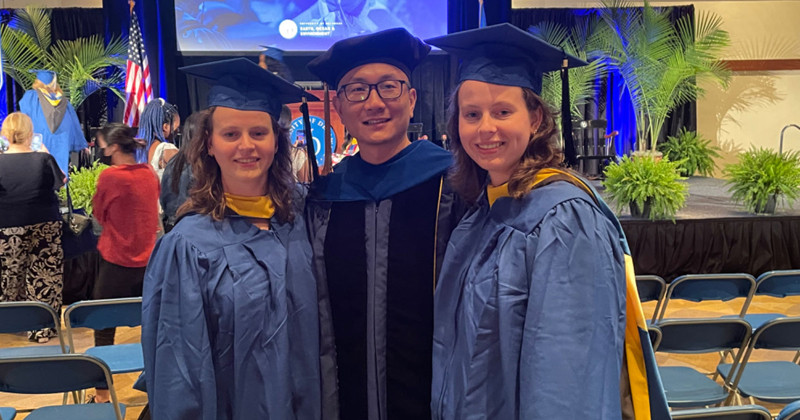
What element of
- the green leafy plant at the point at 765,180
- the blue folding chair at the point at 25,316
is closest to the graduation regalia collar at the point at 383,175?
the blue folding chair at the point at 25,316

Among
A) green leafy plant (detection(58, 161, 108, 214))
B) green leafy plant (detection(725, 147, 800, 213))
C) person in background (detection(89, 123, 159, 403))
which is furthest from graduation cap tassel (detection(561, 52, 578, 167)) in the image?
green leafy plant (detection(58, 161, 108, 214))

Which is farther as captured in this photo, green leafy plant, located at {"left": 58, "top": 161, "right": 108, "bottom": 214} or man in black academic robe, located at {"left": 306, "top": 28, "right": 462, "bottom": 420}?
green leafy plant, located at {"left": 58, "top": 161, "right": 108, "bottom": 214}

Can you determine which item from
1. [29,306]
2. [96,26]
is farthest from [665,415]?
[96,26]

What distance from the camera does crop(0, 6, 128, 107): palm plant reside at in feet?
30.2

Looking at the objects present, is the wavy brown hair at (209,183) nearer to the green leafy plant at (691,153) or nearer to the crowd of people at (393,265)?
the crowd of people at (393,265)

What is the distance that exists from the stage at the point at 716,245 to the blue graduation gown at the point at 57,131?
731cm

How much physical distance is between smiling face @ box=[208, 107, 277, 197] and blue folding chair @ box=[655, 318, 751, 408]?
5.64 ft

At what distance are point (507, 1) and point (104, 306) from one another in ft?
30.8

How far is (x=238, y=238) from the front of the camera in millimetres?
1454

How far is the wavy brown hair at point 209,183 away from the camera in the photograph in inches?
59.1

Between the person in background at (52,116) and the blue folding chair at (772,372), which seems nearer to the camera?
the blue folding chair at (772,372)

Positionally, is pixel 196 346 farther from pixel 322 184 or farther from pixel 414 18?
pixel 414 18

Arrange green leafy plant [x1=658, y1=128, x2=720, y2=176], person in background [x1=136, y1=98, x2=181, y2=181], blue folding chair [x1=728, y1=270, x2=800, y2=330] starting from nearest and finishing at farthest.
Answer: blue folding chair [x1=728, y1=270, x2=800, y2=330], person in background [x1=136, y1=98, x2=181, y2=181], green leafy plant [x1=658, y1=128, x2=720, y2=176]

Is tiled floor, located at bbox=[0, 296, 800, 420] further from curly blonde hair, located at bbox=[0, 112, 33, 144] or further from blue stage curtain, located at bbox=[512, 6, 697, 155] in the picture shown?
blue stage curtain, located at bbox=[512, 6, 697, 155]
